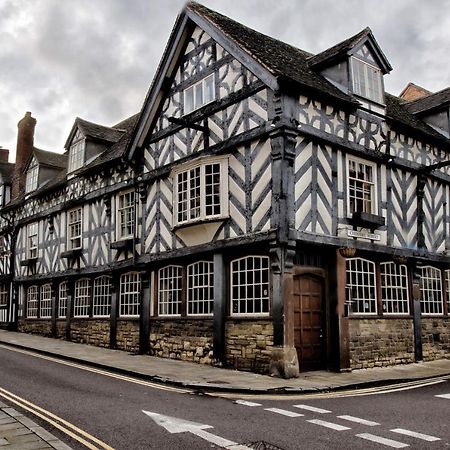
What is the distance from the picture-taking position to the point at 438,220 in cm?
1777

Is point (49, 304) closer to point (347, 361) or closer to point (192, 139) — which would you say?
point (192, 139)

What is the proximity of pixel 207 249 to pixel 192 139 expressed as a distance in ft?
11.6

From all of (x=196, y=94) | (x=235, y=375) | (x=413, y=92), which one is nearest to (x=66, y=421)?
(x=235, y=375)

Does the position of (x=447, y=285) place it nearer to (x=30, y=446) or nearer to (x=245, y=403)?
(x=245, y=403)

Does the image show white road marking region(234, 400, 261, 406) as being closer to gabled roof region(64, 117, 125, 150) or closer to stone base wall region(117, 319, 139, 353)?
stone base wall region(117, 319, 139, 353)

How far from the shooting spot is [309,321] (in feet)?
44.8

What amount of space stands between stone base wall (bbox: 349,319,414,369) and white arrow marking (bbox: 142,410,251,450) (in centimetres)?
749

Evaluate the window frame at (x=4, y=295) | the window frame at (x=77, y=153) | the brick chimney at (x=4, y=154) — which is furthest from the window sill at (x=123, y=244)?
the brick chimney at (x=4, y=154)

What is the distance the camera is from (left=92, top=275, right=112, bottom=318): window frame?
20.1 m

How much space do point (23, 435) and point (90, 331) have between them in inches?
587

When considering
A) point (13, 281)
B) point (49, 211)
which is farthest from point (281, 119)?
point (13, 281)

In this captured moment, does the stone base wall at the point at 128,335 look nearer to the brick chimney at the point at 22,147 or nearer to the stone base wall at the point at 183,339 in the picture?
the stone base wall at the point at 183,339

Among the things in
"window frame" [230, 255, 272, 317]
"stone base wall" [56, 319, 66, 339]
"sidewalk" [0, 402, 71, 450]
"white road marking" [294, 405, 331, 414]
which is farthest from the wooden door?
"stone base wall" [56, 319, 66, 339]

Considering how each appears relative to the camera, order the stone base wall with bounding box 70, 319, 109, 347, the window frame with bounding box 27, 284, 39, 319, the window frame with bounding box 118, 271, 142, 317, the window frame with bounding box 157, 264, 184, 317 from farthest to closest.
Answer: the window frame with bounding box 27, 284, 39, 319 < the stone base wall with bounding box 70, 319, 109, 347 < the window frame with bounding box 118, 271, 142, 317 < the window frame with bounding box 157, 264, 184, 317
